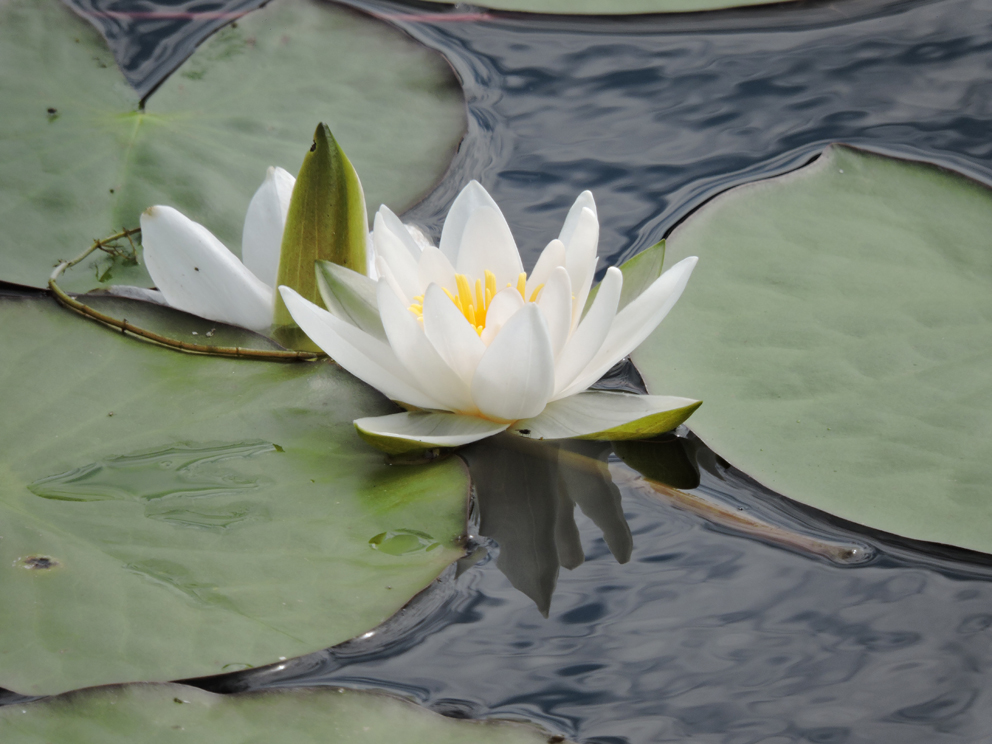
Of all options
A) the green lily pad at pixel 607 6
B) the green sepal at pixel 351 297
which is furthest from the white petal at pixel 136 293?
the green lily pad at pixel 607 6

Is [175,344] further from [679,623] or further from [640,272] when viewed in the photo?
[679,623]

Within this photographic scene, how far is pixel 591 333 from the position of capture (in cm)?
128

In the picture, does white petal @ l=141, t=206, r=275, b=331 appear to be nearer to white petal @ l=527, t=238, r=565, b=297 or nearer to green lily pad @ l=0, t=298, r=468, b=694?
green lily pad @ l=0, t=298, r=468, b=694

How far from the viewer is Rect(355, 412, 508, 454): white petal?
1309 mm

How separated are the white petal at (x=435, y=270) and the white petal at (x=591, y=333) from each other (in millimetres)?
230

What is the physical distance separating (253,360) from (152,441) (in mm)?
237

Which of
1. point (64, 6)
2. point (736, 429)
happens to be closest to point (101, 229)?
point (64, 6)

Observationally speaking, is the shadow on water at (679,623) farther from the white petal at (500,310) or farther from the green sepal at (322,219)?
the green sepal at (322,219)

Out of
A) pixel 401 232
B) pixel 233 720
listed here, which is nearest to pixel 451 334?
pixel 401 232

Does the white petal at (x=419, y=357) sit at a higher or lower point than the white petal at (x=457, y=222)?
lower

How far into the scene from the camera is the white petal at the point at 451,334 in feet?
3.98

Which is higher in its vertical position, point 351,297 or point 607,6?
point 607,6

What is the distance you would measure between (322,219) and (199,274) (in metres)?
0.27

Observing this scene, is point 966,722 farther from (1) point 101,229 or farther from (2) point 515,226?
(1) point 101,229
